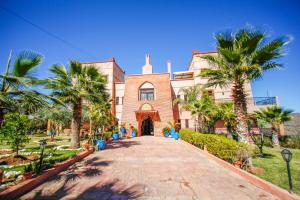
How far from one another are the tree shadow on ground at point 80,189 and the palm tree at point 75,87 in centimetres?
491

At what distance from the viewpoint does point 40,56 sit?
481 cm

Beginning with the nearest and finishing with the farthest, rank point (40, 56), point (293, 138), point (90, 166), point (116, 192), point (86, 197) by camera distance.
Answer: point (86, 197), point (116, 192), point (40, 56), point (90, 166), point (293, 138)

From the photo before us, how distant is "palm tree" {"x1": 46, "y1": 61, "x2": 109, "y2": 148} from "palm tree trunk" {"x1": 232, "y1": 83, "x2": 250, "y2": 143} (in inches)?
319

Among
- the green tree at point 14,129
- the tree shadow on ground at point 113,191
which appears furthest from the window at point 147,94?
the tree shadow on ground at point 113,191

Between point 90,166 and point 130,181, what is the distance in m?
2.58

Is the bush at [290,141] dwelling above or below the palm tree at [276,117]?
below

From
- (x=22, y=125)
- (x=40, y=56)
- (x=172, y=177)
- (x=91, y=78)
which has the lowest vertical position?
(x=172, y=177)

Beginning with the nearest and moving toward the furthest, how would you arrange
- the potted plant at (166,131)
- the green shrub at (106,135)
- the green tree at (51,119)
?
the green shrub at (106,135) → the potted plant at (166,131) → the green tree at (51,119)

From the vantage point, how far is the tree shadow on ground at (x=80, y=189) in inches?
158

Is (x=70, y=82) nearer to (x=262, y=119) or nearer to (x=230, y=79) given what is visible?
(x=230, y=79)

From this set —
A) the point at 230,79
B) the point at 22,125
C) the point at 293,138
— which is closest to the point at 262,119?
the point at 293,138

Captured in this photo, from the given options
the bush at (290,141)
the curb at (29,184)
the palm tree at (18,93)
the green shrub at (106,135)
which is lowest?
the bush at (290,141)

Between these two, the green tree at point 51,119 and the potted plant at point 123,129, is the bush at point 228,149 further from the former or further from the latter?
the green tree at point 51,119

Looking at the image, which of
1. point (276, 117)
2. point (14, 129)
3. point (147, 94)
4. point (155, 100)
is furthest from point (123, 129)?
point (276, 117)
